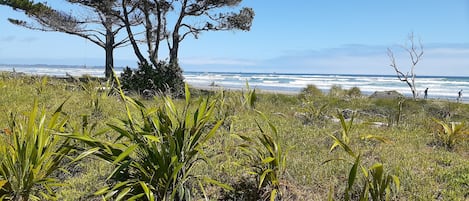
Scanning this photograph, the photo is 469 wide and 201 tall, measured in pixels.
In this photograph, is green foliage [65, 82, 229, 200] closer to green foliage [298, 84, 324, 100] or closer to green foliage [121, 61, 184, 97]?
green foliage [298, 84, 324, 100]

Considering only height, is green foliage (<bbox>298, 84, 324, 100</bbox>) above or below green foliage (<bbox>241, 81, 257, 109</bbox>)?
below

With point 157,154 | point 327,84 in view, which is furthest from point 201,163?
point 327,84

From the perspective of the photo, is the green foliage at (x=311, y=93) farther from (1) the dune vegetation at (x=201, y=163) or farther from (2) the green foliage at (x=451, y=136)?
(1) the dune vegetation at (x=201, y=163)

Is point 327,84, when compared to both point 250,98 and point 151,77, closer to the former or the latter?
Result: point 151,77

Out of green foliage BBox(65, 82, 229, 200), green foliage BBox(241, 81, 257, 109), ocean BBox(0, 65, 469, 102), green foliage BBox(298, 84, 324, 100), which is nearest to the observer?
green foliage BBox(65, 82, 229, 200)

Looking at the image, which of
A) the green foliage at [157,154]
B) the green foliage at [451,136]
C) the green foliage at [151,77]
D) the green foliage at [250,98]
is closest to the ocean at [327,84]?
the green foliage at [151,77]

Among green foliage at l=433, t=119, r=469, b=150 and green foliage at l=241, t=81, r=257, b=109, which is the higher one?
green foliage at l=241, t=81, r=257, b=109

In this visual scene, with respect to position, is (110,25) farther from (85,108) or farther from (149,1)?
(85,108)

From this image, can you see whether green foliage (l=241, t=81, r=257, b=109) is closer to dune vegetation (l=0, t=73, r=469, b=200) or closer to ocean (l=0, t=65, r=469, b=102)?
dune vegetation (l=0, t=73, r=469, b=200)

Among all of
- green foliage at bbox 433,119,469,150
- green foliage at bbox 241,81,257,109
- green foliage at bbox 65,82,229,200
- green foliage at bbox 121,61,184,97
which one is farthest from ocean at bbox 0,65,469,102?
green foliage at bbox 65,82,229,200

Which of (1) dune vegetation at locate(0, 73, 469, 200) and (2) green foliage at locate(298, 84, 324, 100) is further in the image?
(2) green foliage at locate(298, 84, 324, 100)

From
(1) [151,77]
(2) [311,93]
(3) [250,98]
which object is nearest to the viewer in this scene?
(3) [250,98]

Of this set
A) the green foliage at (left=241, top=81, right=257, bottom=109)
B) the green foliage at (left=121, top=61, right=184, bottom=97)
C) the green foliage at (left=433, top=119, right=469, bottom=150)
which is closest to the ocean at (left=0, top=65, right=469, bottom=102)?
the green foliage at (left=121, top=61, right=184, bottom=97)

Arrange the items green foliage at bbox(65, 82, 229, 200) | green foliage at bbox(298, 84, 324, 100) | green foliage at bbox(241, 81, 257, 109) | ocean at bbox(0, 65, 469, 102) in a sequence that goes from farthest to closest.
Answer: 1. ocean at bbox(0, 65, 469, 102)
2. green foliage at bbox(298, 84, 324, 100)
3. green foliage at bbox(241, 81, 257, 109)
4. green foliage at bbox(65, 82, 229, 200)
